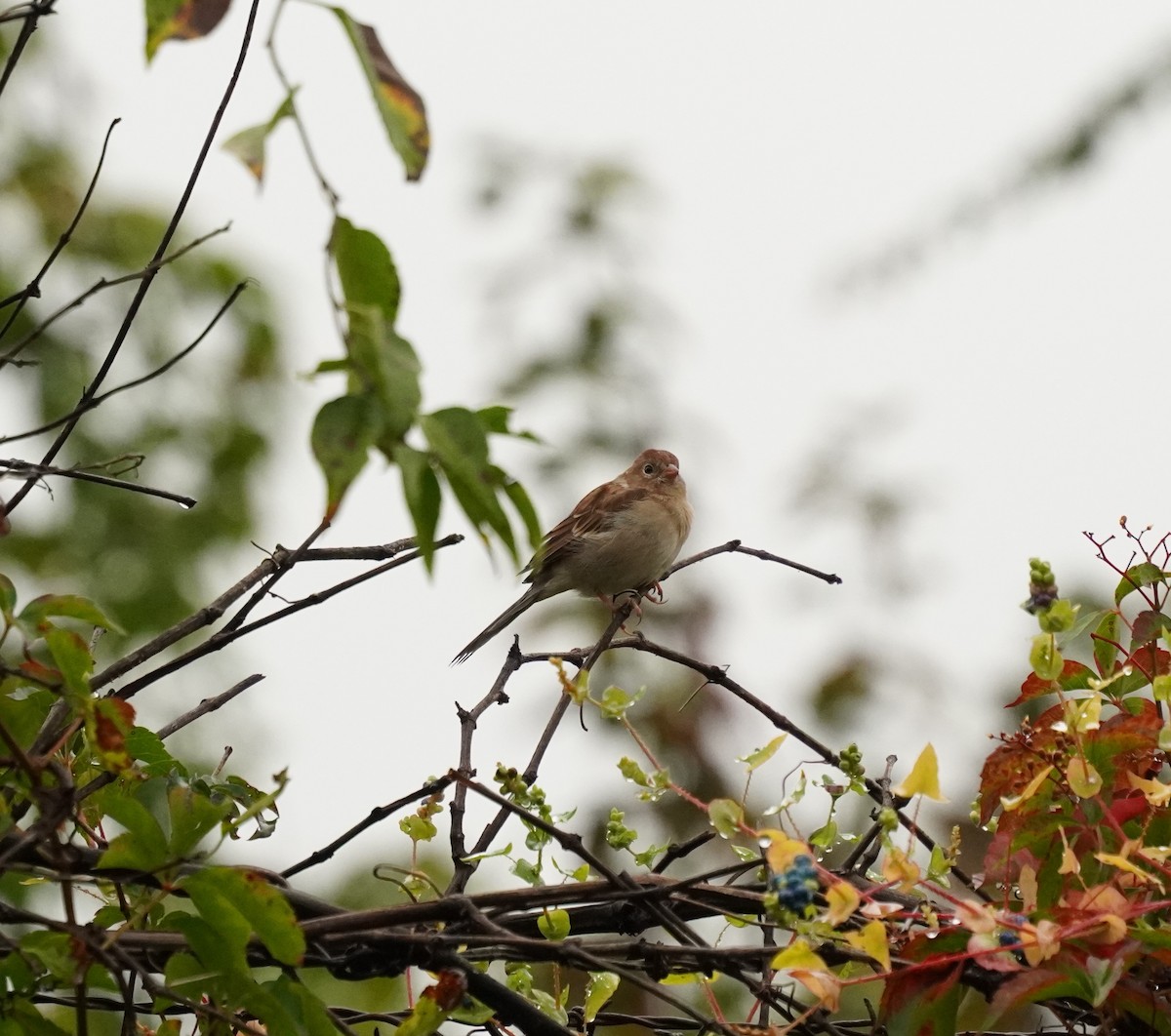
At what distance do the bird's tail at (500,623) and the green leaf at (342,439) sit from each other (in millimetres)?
3973

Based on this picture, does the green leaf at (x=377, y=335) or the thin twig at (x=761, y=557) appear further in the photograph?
the thin twig at (x=761, y=557)

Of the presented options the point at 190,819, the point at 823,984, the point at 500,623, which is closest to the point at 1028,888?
the point at 823,984

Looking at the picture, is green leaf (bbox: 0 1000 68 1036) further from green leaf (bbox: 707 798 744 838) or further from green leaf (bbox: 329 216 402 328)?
green leaf (bbox: 329 216 402 328)

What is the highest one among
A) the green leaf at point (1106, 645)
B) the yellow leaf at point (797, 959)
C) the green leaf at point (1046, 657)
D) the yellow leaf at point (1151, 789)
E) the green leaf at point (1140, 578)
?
the green leaf at point (1140, 578)

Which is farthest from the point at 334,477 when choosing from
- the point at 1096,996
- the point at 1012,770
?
the point at 1012,770

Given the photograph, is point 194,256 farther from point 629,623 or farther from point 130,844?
point 130,844

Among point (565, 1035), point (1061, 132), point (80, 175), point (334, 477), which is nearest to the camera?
point (334, 477)

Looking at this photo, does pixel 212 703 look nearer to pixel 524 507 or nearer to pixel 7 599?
pixel 7 599

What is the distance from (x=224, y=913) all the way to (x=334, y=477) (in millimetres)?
555

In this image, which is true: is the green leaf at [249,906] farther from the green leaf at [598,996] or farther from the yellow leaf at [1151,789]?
the yellow leaf at [1151,789]

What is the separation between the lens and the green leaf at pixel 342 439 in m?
1.10

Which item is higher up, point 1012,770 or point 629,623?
point 629,623

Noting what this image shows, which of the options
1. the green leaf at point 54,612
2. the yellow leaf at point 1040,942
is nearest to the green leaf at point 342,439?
the green leaf at point 54,612

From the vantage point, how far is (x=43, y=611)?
4.84ft
